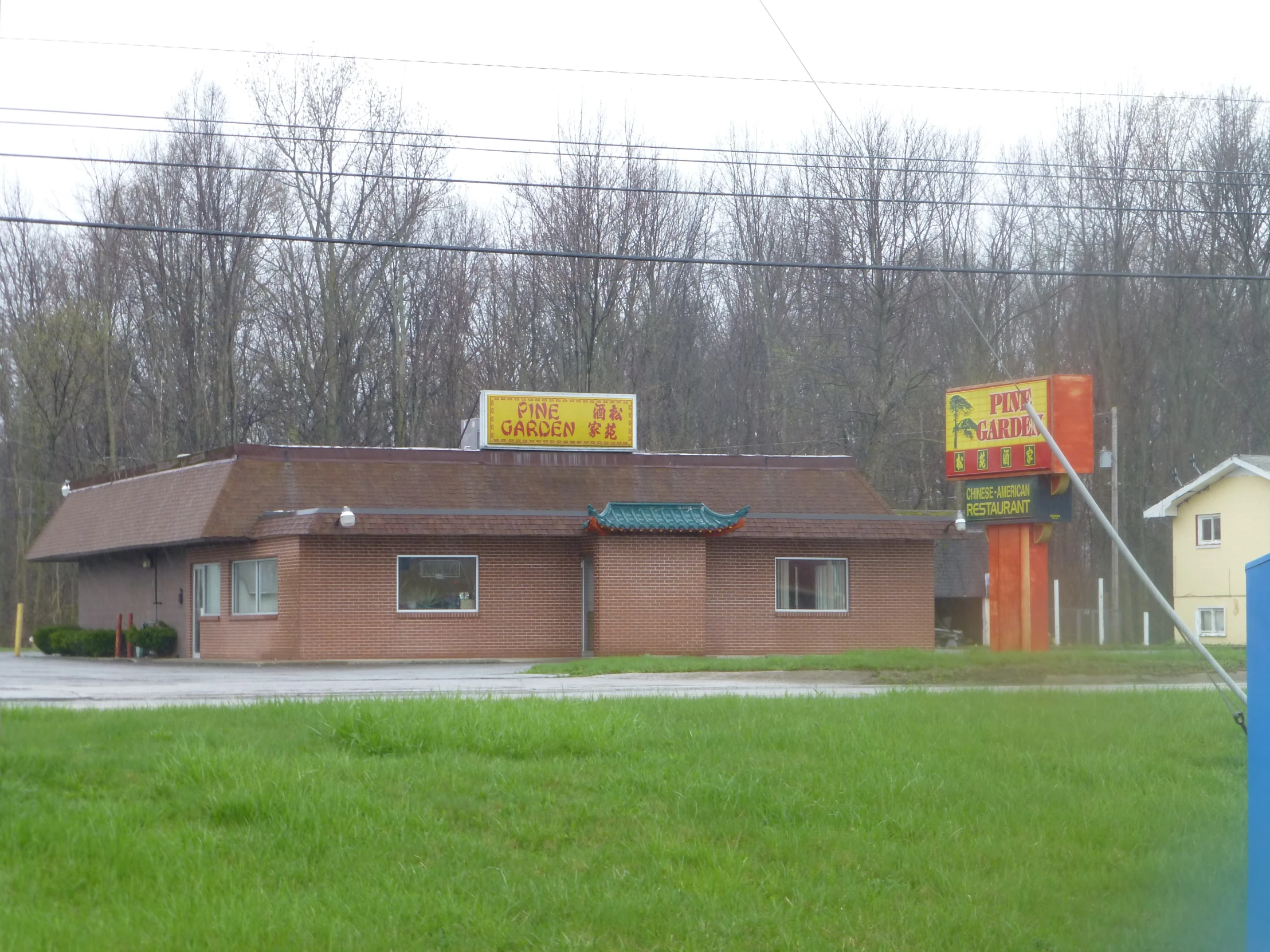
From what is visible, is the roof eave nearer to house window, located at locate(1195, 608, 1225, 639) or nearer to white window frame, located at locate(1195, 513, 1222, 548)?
white window frame, located at locate(1195, 513, 1222, 548)

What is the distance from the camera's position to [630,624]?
3109cm

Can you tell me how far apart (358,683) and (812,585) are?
1559 centimetres


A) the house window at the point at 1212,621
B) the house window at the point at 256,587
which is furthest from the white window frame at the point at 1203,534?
the house window at the point at 256,587

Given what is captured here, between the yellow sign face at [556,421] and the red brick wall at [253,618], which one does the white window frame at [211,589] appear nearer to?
the red brick wall at [253,618]

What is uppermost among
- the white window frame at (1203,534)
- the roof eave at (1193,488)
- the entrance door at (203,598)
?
the roof eave at (1193,488)

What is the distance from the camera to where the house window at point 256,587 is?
31000mm

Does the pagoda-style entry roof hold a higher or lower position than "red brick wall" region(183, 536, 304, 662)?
higher

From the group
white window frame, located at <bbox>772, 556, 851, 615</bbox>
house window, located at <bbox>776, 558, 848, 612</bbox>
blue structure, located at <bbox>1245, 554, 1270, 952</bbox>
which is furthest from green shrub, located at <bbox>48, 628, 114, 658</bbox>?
blue structure, located at <bbox>1245, 554, 1270, 952</bbox>

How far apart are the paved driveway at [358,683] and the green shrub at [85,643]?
21.9 ft

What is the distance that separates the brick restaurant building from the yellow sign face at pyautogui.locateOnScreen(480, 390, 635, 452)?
12.0 inches

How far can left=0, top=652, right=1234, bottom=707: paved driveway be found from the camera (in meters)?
16.2

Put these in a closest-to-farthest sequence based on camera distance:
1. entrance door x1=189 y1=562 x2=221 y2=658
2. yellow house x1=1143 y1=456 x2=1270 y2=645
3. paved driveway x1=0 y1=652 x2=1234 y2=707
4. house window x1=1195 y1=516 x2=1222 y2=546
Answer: paved driveway x1=0 y1=652 x2=1234 y2=707, yellow house x1=1143 y1=456 x2=1270 y2=645, entrance door x1=189 y1=562 x2=221 y2=658, house window x1=1195 y1=516 x2=1222 y2=546

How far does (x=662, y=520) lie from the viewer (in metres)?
30.9

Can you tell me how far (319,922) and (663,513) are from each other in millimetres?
24786
